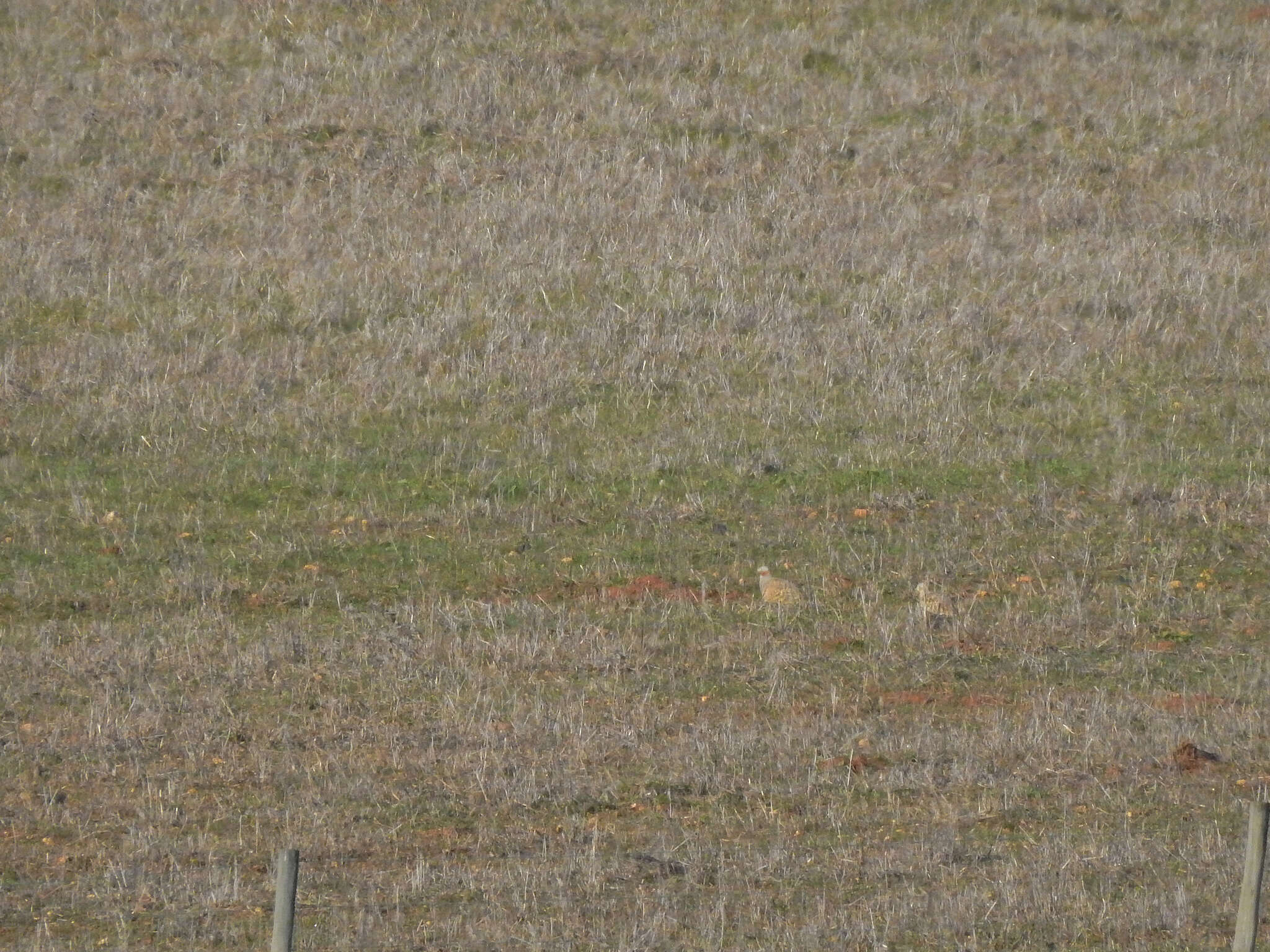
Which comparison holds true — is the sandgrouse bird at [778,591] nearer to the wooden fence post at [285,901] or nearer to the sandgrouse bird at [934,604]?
the sandgrouse bird at [934,604]

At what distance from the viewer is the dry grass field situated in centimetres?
707

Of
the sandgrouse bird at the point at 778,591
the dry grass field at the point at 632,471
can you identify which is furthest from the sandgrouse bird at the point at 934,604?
the sandgrouse bird at the point at 778,591

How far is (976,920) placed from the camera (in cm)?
634

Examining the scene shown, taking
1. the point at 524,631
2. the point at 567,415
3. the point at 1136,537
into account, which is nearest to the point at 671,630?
the point at 524,631

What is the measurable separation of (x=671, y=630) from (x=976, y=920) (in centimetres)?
419

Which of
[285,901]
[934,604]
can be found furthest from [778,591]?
[285,901]

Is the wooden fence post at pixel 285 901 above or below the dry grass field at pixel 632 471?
below

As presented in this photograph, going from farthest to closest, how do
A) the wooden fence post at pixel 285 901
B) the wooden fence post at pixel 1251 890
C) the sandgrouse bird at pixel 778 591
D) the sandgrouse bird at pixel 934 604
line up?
the sandgrouse bird at pixel 778 591 < the sandgrouse bird at pixel 934 604 < the wooden fence post at pixel 1251 890 < the wooden fence post at pixel 285 901

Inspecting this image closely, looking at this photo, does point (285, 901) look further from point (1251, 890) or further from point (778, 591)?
point (778, 591)

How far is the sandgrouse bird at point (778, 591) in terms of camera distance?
10938mm

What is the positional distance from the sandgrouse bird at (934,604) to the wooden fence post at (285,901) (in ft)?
20.3

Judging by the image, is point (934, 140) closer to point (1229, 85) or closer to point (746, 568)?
point (1229, 85)

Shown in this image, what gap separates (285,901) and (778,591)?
6.57 meters

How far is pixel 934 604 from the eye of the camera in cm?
1074
